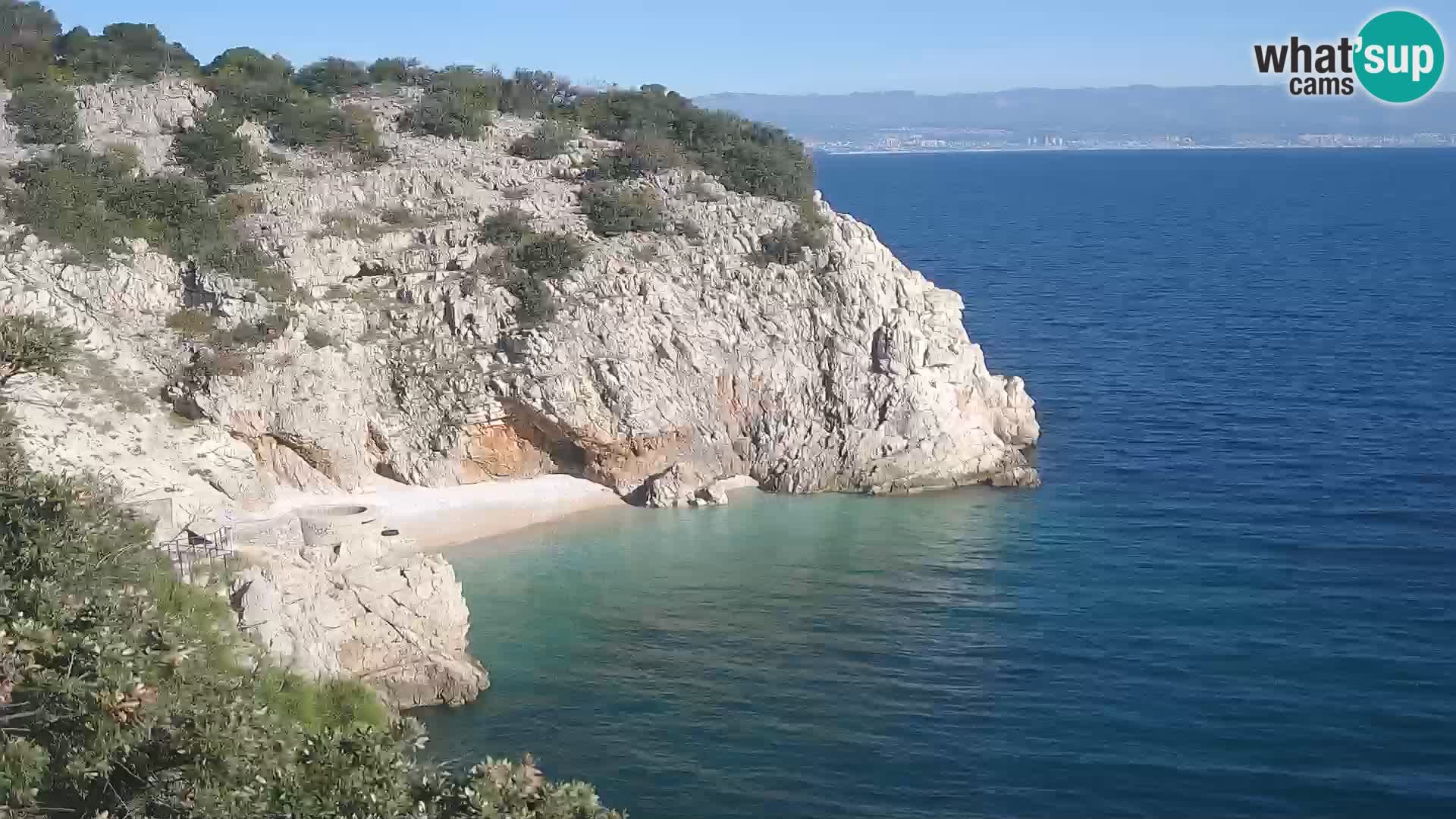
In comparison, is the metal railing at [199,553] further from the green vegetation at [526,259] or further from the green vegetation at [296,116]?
the green vegetation at [296,116]

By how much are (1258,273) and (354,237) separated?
5520cm

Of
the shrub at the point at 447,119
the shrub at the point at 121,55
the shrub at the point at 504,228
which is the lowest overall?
the shrub at the point at 504,228

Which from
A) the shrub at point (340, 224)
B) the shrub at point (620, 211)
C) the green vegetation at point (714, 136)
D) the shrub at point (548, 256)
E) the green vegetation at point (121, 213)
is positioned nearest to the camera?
the green vegetation at point (121, 213)

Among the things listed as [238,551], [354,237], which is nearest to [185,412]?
[354,237]

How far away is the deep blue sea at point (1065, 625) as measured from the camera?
2103 cm

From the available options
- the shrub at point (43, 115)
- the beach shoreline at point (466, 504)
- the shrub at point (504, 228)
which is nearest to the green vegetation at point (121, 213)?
the shrub at point (43, 115)

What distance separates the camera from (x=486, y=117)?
43.1m

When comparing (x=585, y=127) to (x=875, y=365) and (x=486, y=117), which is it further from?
(x=875, y=365)

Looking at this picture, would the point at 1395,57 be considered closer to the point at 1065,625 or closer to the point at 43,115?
the point at 1065,625

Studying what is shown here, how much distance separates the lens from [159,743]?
10805 mm

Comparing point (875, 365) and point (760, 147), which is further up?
point (760, 147)

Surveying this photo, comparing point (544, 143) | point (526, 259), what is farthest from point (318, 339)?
point (544, 143)

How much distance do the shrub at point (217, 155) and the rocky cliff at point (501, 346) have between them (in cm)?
59

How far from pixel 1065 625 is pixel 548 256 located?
18.3 m
